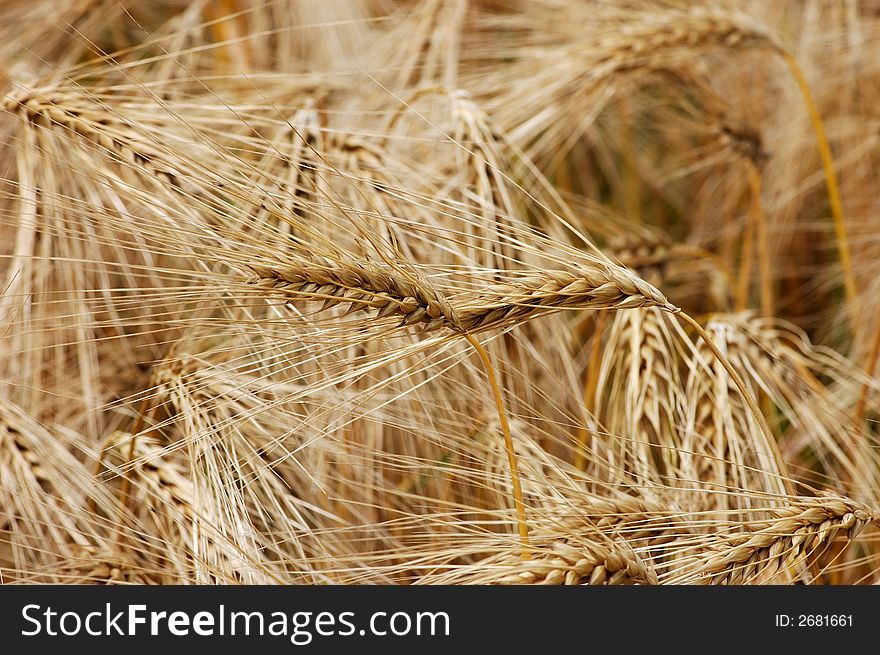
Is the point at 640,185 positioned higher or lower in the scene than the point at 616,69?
higher

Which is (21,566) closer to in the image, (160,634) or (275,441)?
(160,634)

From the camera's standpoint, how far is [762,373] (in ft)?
2.80

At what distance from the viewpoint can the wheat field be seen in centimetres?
58

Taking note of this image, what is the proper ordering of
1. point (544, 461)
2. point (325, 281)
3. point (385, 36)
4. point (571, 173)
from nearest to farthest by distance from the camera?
point (325, 281)
point (544, 461)
point (385, 36)
point (571, 173)

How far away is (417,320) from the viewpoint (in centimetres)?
55

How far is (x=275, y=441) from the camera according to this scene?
583 mm

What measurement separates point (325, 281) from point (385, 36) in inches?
33.4

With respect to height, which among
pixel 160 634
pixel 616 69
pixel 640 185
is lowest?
pixel 160 634

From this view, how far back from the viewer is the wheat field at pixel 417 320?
576 mm

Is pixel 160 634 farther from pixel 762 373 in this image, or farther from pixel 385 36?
pixel 385 36

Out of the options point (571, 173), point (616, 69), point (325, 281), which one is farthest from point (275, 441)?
point (571, 173)

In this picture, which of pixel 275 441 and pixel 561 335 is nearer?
pixel 275 441

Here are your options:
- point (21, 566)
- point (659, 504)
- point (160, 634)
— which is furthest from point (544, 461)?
point (21, 566)

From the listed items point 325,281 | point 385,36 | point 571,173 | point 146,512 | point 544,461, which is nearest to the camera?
point 325,281
